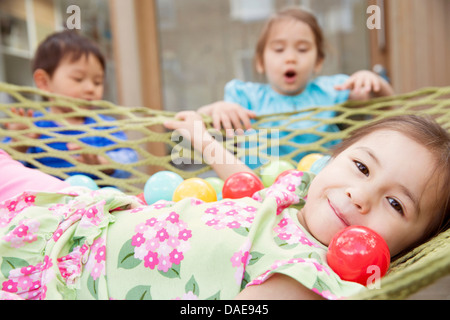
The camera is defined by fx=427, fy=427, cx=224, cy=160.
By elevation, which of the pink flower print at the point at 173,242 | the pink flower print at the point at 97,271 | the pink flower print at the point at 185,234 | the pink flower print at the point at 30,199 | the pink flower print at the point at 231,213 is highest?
the pink flower print at the point at 30,199

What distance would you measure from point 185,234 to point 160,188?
316 mm

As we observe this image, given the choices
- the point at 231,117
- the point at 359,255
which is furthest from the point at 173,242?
the point at 231,117

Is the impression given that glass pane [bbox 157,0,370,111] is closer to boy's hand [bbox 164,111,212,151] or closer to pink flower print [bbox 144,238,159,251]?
boy's hand [bbox 164,111,212,151]

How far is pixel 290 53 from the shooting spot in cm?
121

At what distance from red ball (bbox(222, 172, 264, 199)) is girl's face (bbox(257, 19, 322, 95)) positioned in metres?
0.55

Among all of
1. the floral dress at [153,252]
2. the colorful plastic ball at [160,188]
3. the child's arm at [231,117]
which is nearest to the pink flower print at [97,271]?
the floral dress at [153,252]

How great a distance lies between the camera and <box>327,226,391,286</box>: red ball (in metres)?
0.48

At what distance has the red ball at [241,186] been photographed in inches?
29.1

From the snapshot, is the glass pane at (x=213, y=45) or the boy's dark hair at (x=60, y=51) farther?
the glass pane at (x=213, y=45)

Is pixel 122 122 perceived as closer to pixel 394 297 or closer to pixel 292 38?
pixel 292 38

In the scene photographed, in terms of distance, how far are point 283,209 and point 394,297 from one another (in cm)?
29

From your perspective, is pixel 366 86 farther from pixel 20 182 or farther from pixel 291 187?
pixel 20 182

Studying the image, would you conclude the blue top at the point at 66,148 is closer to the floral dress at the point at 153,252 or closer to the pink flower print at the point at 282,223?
the floral dress at the point at 153,252

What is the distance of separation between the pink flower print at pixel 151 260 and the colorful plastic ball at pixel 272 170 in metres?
0.45
